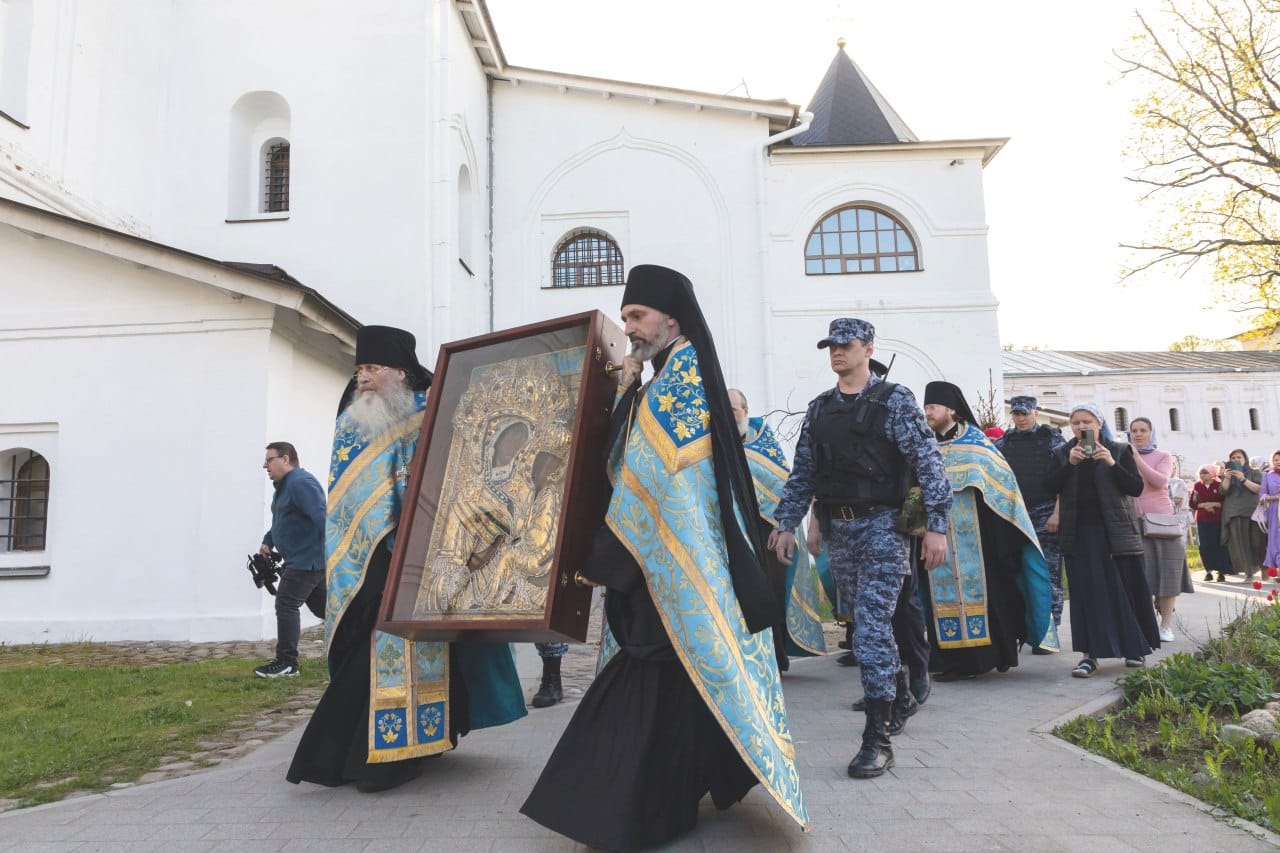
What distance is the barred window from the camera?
1605cm

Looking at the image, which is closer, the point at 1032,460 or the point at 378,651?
the point at 378,651

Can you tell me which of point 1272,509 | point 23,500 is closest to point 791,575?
point 23,500

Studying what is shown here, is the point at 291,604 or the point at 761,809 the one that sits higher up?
the point at 291,604

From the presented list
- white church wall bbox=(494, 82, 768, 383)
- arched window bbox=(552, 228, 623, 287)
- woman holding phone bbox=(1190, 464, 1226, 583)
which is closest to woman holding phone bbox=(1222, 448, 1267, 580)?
woman holding phone bbox=(1190, 464, 1226, 583)

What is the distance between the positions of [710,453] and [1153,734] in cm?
325

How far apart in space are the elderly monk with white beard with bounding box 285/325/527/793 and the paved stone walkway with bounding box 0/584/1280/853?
199 millimetres

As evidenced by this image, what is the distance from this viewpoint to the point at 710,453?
351cm

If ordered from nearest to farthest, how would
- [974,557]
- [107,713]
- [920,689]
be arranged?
1. [920,689]
2. [107,713]
3. [974,557]

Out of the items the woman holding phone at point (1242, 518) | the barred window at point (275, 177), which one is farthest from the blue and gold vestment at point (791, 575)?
the barred window at point (275, 177)

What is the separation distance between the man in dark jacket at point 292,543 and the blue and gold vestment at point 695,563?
5.01 m

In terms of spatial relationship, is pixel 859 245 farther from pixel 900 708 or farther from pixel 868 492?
pixel 868 492

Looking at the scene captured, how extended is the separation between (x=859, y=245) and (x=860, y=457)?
15.4 m

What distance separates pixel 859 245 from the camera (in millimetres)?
19234

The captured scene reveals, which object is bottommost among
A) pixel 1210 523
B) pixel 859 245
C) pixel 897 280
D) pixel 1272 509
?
pixel 1210 523
